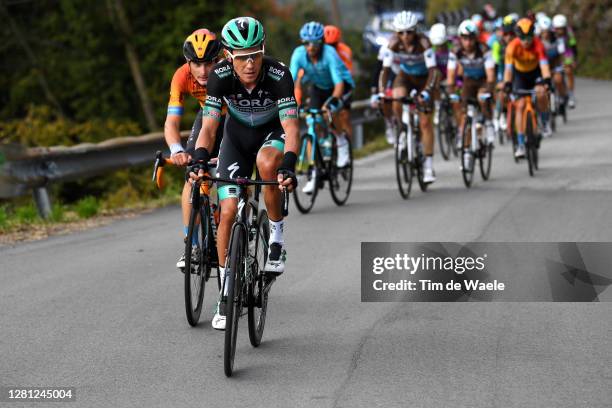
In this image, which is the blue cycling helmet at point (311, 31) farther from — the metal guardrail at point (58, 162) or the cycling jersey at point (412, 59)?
the metal guardrail at point (58, 162)

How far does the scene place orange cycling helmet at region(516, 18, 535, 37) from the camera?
16109mm

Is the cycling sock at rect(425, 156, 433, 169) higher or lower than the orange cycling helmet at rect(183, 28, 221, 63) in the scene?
lower

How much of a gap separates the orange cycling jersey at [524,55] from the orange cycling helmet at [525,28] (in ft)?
0.96

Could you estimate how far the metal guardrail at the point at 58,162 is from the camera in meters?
12.7

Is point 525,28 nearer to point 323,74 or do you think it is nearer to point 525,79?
point 525,79

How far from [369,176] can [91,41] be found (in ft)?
82.7

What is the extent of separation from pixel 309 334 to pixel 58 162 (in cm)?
694

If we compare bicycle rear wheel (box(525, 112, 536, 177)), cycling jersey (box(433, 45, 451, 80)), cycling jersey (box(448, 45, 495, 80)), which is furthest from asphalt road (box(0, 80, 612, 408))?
cycling jersey (box(433, 45, 451, 80))

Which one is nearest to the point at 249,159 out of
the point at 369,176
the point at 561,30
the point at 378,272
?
the point at 378,272

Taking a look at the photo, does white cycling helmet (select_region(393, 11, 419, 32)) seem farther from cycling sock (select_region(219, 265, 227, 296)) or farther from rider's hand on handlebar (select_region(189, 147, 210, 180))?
rider's hand on handlebar (select_region(189, 147, 210, 180))

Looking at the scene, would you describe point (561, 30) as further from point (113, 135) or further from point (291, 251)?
point (291, 251)

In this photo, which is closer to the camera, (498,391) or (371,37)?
(498,391)

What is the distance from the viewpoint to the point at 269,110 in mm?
7387

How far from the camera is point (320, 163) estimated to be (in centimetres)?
1351
